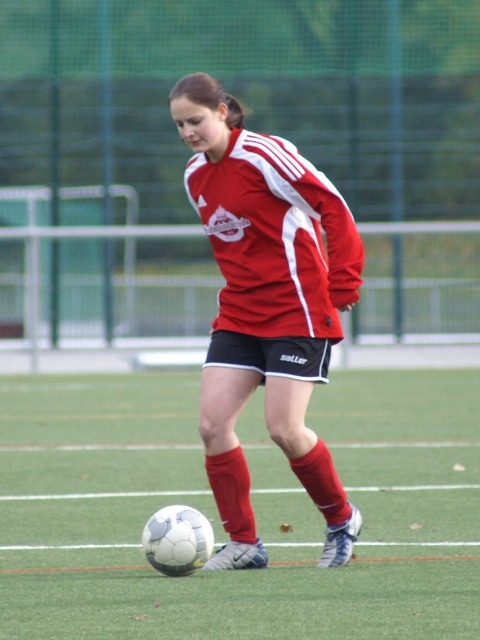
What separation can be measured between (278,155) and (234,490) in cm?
128

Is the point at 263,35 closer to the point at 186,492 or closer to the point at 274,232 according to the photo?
the point at 186,492

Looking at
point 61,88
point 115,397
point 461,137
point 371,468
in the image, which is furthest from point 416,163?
point 371,468

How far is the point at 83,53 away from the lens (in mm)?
18031

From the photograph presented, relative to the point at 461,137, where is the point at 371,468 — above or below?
below

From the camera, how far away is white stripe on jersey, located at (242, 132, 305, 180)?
5.05m

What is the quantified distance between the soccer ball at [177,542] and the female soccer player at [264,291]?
0.13 m

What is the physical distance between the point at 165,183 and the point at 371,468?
38.8 feet

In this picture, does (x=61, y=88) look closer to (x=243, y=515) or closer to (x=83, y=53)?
(x=83, y=53)

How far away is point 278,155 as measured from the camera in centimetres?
509

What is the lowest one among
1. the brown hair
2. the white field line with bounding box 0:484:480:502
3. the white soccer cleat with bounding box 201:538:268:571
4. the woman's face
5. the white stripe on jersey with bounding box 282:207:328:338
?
the white field line with bounding box 0:484:480:502

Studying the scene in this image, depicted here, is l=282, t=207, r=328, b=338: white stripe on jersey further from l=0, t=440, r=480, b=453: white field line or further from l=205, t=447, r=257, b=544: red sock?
l=0, t=440, r=480, b=453: white field line

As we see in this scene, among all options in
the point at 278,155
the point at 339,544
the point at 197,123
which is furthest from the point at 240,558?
the point at 197,123

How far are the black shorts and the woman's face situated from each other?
2.41 feet

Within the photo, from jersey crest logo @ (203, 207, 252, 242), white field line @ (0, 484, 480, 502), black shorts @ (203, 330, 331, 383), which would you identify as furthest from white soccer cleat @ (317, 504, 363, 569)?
white field line @ (0, 484, 480, 502)
